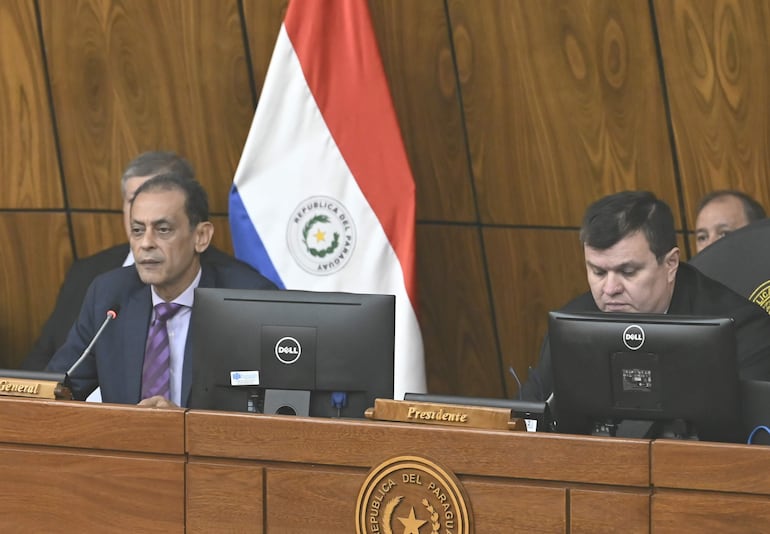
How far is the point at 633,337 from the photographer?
104 inches

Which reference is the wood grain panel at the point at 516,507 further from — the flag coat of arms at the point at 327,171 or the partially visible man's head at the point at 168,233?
the flag coat of arms at the point at 327,171

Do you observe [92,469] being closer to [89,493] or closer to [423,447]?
[89,493]

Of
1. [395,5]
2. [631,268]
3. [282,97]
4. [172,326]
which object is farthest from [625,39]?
[172,326]

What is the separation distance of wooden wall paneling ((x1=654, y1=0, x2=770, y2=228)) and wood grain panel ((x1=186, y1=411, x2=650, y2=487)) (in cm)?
250

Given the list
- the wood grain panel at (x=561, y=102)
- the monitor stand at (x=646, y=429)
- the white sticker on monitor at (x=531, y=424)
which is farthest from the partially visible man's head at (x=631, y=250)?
the wood grain panel at (x=561, y=102)

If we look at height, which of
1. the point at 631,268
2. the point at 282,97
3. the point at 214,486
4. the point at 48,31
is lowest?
the point at 214,486

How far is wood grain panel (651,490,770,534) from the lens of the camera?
2.37 m

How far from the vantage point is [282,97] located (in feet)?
15.6

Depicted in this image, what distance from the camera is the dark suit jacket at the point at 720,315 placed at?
319 cm

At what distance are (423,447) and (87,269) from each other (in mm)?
2760

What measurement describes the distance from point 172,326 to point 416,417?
134 centimetres

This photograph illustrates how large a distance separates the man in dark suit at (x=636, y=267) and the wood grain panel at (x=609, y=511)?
0.88m

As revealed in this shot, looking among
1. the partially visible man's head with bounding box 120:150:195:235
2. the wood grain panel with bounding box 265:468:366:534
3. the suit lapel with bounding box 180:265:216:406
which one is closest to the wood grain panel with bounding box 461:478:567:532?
the wood grain panel with bounding box 265:468:366:534

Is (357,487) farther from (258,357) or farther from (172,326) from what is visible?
(172,326)
